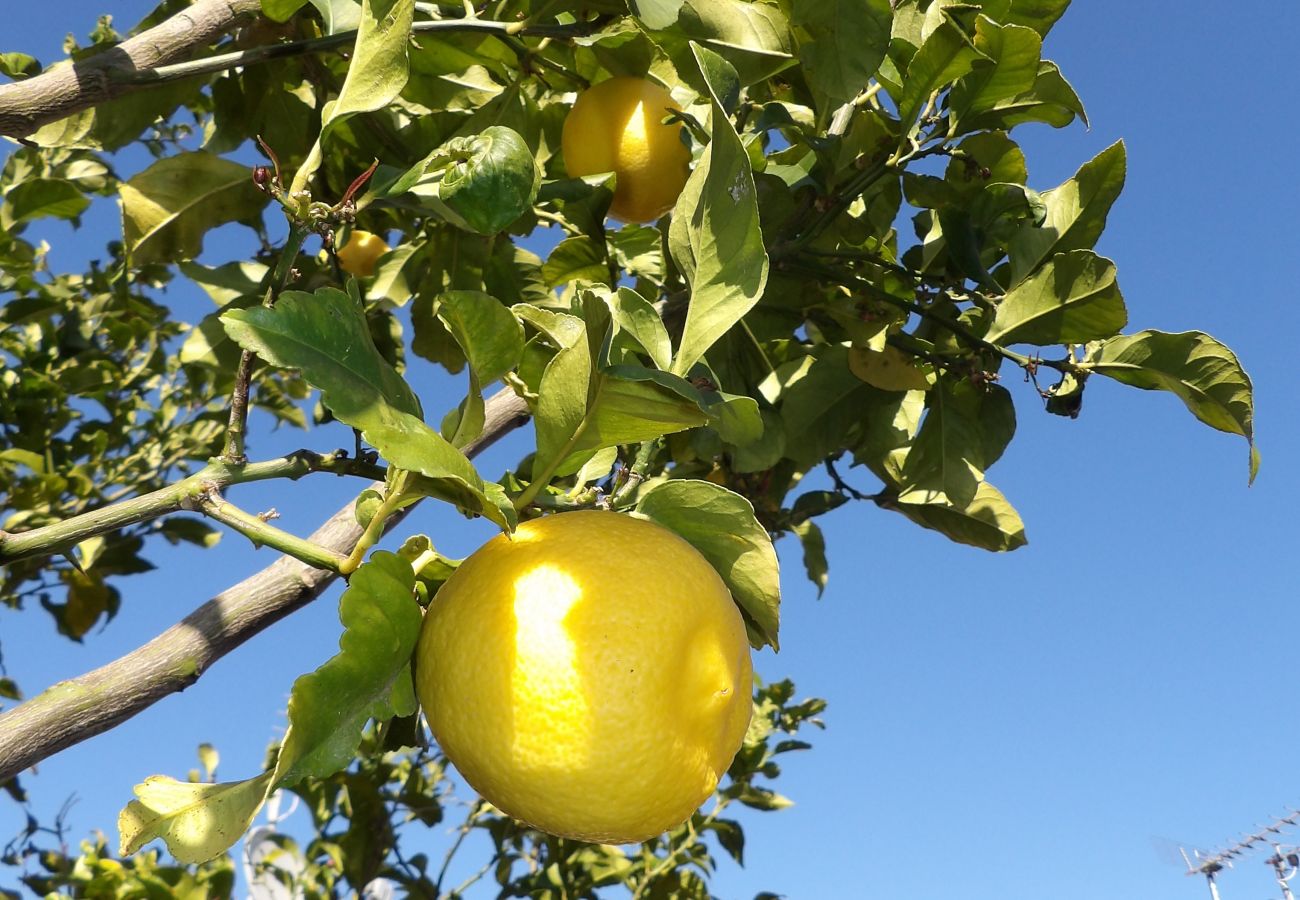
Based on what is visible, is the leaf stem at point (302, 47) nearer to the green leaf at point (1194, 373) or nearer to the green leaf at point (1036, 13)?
the green leaf at point (1036, 13)

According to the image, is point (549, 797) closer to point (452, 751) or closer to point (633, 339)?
point (452, 751)

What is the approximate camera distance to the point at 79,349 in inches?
86.4

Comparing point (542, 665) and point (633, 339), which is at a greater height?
point (633, 339)

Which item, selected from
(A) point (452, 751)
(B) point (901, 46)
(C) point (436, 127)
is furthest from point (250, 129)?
(A) point (452, 751)

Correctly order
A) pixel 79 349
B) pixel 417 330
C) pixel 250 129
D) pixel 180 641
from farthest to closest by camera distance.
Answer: pixel 79 349, pixel 417 330, pixel 250 129, pixel 180 641

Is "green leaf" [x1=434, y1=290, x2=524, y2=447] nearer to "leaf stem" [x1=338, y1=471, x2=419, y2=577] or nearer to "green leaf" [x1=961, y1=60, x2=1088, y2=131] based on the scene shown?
"leaf stem" [x1=338, y1=471, x2=419, y2=577]

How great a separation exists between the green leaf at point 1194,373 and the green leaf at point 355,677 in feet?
2.68

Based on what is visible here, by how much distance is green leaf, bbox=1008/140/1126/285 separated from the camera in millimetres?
1109

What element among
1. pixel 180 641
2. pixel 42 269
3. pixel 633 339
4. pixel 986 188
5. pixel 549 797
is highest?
pixel 42 269

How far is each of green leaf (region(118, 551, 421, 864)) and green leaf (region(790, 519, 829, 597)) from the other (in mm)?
1170

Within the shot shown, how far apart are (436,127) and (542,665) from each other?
792 mm

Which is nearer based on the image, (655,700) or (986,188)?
(655,700)

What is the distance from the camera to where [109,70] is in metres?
0.96

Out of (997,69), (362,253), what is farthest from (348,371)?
(362,253)
